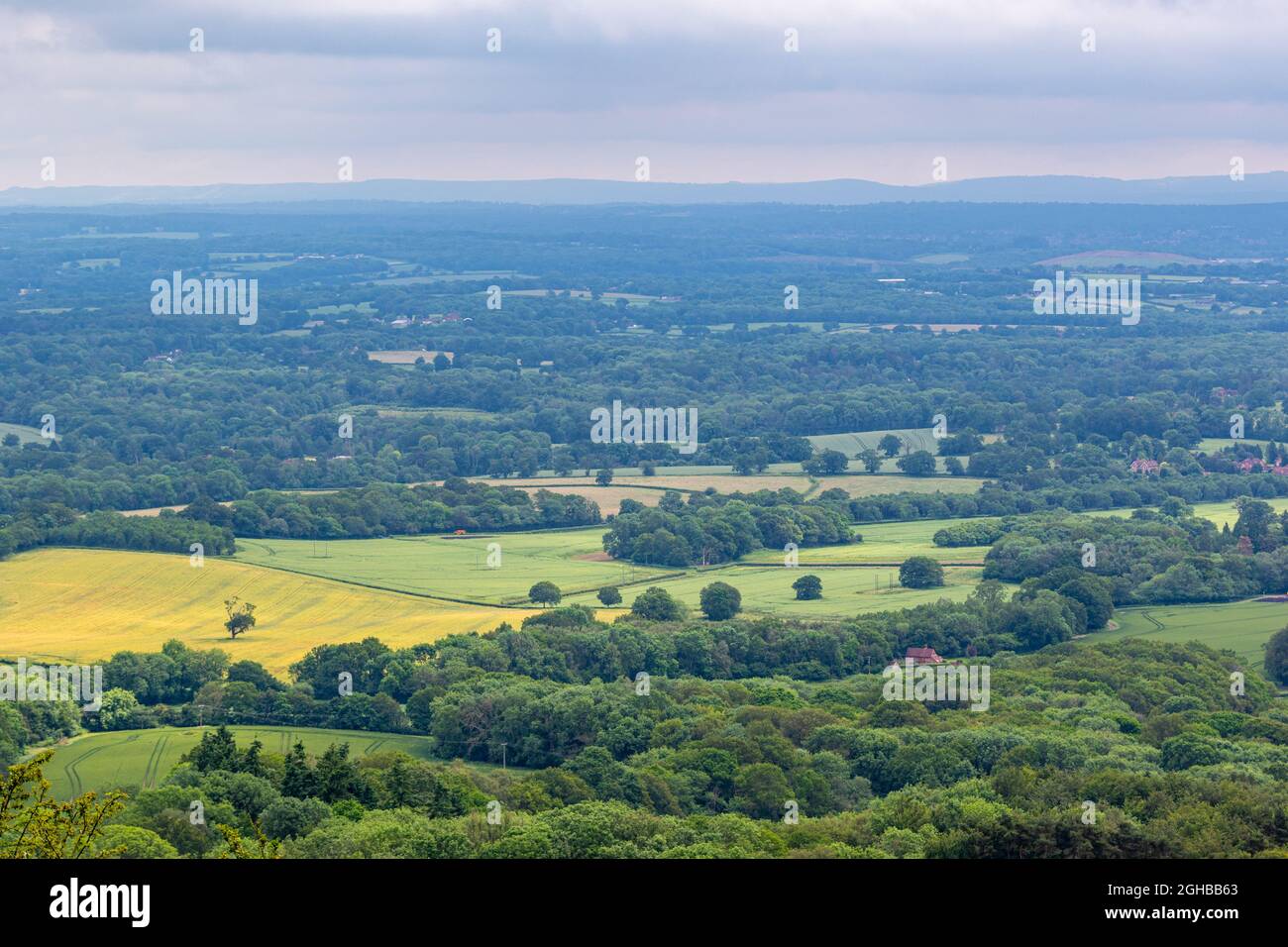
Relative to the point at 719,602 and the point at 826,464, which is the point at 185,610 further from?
the point at 826,464

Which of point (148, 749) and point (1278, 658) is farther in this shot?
point (1278, 658)

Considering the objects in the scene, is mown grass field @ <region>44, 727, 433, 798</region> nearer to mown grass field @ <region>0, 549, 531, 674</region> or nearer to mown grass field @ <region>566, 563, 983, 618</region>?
mown grass field @ <region>0, 549, 531, 674</region>

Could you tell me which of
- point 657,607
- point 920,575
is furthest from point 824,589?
point 657,607

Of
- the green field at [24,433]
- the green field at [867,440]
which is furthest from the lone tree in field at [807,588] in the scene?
the green field at [24,433]

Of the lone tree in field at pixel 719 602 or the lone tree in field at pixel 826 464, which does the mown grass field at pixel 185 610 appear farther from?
the lone tree in field at pixel 826 464

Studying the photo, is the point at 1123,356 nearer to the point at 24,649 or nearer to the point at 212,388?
the point at 212,388

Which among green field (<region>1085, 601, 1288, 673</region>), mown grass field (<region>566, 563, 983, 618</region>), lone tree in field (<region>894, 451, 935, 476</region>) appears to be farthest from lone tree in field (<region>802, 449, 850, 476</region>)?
green field (<region>1085, 601, 1288, 673</region>)
